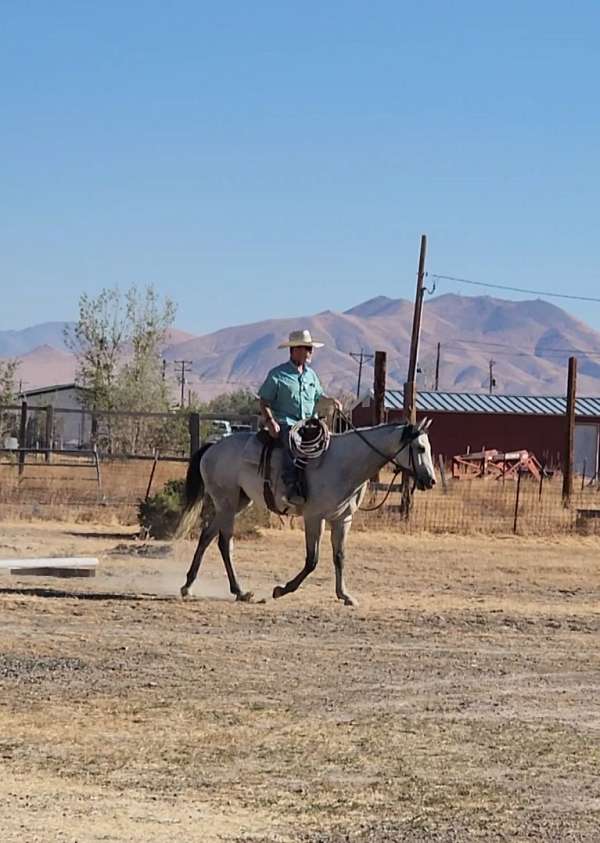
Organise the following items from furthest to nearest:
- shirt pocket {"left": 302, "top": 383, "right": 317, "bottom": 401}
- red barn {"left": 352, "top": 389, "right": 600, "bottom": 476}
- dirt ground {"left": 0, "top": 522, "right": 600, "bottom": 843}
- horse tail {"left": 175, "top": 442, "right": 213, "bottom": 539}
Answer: red barn {"left": 352, "top": 389, "right": 600, "bottom": 476}, horse tail {"left": 175, "top": 442, "right": 213, "bottom": 539}, shirt pocket {"left": 302, "top": 383, "right": 317, "bottom": 401}, dirt ground {"left": 0, "top": 522, "right": 600, "bottom": 843}

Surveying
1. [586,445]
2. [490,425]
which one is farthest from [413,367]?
[586,445]

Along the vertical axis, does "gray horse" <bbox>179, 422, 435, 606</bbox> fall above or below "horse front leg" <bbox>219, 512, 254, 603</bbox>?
above

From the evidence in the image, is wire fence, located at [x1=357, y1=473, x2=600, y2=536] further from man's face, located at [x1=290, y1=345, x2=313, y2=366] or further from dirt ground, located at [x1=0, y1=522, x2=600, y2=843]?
man's face, located at [x1=290, y1=345, x2=313, y2=366]

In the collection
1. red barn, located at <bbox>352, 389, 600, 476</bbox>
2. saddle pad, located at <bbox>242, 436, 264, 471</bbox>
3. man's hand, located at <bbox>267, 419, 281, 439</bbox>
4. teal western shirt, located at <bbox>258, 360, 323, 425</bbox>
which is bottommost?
saddle pad, located at <bbox>242, 436, 264, 471</bbox>

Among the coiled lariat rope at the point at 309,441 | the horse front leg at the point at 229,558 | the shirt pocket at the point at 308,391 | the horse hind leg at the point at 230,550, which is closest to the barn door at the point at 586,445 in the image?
the horse hind leg at the point at 230,550

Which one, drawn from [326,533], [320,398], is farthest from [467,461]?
[320,398]

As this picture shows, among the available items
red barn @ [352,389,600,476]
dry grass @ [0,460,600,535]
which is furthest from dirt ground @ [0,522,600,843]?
red barn @ [352,389,600,476]

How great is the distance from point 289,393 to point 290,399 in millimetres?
59

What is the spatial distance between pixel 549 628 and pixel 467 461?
3815 centimetres

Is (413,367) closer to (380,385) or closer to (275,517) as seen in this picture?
(380,385)

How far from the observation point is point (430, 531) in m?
25.7

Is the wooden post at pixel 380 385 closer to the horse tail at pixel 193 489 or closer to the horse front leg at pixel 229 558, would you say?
the horse tail at pixel 193 489

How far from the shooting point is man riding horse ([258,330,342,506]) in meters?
15.6

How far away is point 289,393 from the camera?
51.7 feet
